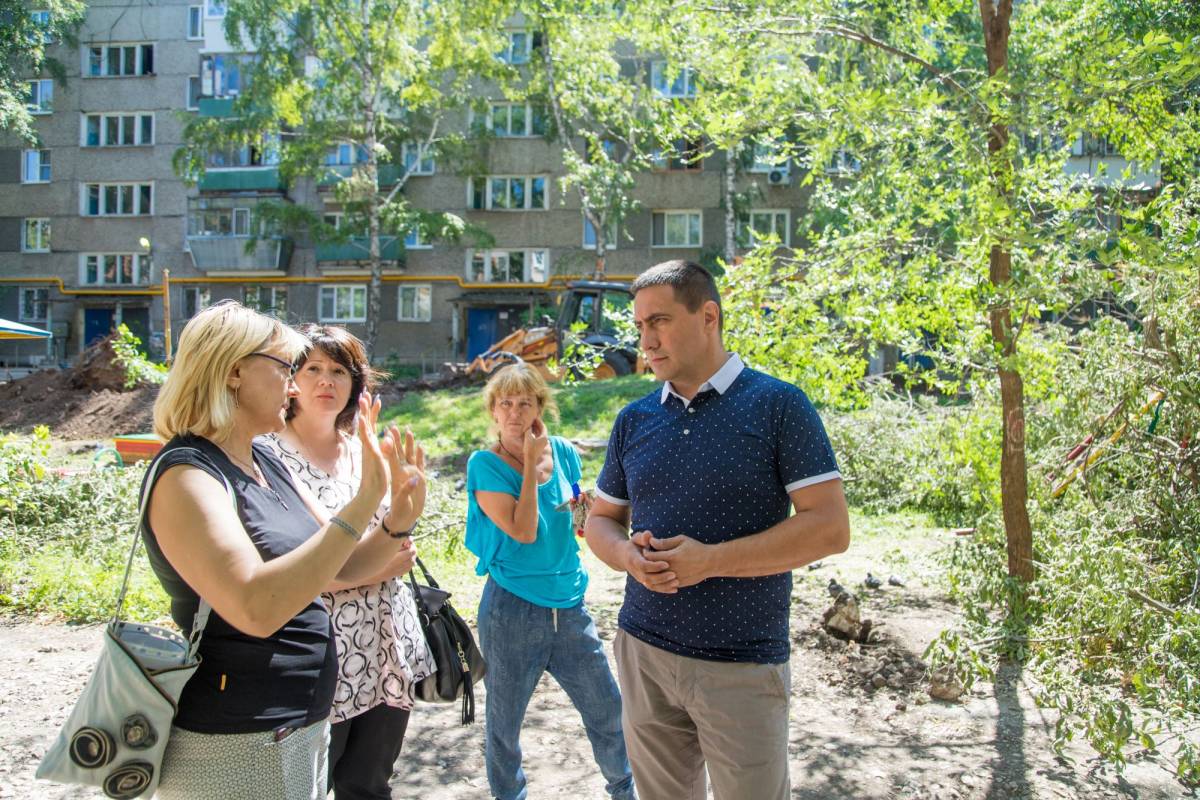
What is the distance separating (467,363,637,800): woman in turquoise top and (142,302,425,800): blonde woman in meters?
0.95

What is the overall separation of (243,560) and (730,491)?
4.09ft

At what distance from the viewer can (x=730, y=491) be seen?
2514 millimetres

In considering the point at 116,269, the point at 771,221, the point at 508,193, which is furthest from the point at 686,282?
the point at 116,269

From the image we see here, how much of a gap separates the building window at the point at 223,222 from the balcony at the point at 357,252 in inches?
137

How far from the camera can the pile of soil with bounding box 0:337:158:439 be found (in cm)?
1895

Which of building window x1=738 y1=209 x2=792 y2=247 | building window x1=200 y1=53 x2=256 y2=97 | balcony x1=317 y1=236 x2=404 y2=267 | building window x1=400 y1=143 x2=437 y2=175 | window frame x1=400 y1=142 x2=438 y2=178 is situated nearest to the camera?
window frame x1=400 y1=142 x2=438 y2=178

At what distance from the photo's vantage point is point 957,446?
721 centimetres

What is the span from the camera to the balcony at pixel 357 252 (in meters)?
34.4

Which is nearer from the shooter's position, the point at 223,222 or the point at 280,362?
the point at 280,362

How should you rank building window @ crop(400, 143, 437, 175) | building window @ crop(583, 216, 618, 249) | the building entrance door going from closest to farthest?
building window @ crop(400, 143, 437, 175), building window @ crop(583, 216, 618, 249), the building entrance door

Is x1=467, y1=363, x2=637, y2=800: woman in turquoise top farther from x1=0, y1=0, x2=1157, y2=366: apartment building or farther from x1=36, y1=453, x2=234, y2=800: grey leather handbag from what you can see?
x1=0, y1=0, x2=1157, y2=366: apartment building

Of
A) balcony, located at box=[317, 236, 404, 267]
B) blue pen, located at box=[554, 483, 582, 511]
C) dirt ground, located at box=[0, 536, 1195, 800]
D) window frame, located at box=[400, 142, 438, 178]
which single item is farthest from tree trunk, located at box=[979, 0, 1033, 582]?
balcony, located at box=[317, 236, 404, 267]

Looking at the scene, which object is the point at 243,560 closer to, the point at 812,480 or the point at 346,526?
the point at 346,526

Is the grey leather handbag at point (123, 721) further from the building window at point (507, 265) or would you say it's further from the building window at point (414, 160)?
the building window at point (507, 265)
